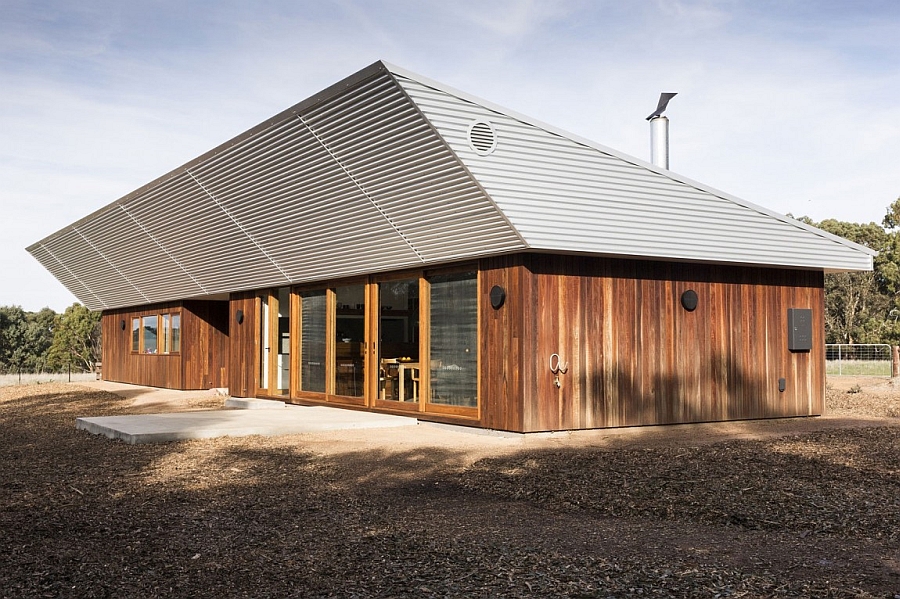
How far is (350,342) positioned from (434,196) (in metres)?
4.25

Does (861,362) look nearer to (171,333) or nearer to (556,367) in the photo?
(556,367)

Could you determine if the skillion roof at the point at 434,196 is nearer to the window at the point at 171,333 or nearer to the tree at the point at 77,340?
the window at the point at 171,333

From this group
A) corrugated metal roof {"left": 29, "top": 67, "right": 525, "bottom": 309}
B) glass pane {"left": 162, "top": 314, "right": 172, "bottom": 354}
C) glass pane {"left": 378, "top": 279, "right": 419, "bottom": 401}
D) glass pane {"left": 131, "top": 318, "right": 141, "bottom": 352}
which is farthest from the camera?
glass pane {"left": 131, "top": 318, "right": 141, "bottom": 352}

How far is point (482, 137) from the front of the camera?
29.8ft

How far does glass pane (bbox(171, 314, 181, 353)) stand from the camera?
20.4 metres

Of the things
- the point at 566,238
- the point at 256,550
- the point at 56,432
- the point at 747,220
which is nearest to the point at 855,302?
the point at 747,220

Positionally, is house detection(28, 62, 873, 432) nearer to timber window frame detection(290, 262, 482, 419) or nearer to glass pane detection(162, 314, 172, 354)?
timber window frame detection(290, 262, 482, 419)

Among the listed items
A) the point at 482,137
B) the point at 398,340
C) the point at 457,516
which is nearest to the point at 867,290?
the point at 398,340

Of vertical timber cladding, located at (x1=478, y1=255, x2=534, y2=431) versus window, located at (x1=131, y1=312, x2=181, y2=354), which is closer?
vertical timber cladding, located at (x1=478, y1=255, x2=534, y2=431)

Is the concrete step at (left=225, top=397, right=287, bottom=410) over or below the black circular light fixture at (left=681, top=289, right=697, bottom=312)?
below

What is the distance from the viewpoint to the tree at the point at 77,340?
45.8m

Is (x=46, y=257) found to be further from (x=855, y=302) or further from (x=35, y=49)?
(x=855, y=302)

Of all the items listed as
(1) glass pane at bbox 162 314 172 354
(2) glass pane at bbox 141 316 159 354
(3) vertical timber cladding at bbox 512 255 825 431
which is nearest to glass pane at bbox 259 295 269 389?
(1) glass pane at bbox 162 314 172 354

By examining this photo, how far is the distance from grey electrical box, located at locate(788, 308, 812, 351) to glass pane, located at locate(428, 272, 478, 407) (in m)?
5.10
